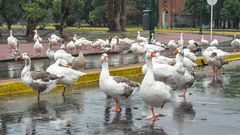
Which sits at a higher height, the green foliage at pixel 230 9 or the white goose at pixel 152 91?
the green foliage at pixel 230 9

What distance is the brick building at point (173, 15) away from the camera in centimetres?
9238

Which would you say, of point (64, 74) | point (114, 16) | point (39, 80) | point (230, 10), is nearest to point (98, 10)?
point (230, 10)

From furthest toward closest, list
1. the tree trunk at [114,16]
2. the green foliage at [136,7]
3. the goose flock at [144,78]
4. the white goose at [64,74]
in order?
the green foliage at [136,7]
the tree trunk at [114,16]
the white goose at [64,74]
the goose flock at [144,78]

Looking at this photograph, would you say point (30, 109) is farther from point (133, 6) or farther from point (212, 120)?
point (133, 6)

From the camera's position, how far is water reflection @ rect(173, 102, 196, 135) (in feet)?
35.6

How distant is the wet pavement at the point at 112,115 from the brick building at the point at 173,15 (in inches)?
3022

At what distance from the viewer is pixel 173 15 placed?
308 feet

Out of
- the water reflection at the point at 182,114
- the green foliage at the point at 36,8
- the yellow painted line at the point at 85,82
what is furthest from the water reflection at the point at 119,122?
the green foliage at the point at 36,8

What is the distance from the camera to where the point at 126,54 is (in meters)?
32.2

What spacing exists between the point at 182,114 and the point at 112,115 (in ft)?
5.31

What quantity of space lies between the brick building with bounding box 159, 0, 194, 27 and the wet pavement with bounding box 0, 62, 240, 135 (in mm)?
76767

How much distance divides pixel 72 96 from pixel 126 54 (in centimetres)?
1712

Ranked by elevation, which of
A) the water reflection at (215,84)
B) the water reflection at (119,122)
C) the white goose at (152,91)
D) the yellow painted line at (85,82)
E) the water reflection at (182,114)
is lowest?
the water reflection at (215,84)

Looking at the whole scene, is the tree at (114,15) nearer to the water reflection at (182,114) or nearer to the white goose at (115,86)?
the water reflection at (182,114)
